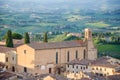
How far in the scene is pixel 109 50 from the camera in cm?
7306

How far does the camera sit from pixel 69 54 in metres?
56.2

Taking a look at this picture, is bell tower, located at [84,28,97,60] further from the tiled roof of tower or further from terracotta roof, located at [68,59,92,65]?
terracotta roof, located at [68,59,92,65]

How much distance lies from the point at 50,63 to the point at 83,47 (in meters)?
5.88

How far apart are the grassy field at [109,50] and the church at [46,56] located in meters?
13.3

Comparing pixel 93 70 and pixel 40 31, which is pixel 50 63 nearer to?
pixel 93 70

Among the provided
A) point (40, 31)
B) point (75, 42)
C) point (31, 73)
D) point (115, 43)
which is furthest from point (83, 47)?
point (40, 31)

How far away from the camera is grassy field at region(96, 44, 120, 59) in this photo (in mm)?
70000

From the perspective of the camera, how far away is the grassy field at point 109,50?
70.0 meters

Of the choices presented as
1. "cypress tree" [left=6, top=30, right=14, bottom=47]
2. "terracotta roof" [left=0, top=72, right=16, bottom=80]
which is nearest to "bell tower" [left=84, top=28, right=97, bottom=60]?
"cypress tree" [left=6, top=30, right=14, bottom=47]

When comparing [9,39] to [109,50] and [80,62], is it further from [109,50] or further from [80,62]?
[109,50]

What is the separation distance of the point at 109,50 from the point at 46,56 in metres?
21.8

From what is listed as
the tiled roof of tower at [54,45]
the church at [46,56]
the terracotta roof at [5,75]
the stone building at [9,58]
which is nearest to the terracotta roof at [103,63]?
the church at [46,56]

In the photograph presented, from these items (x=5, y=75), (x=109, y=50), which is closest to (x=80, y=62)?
(x=5, y=75)

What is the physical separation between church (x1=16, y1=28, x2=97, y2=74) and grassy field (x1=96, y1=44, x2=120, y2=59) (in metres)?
13.3
